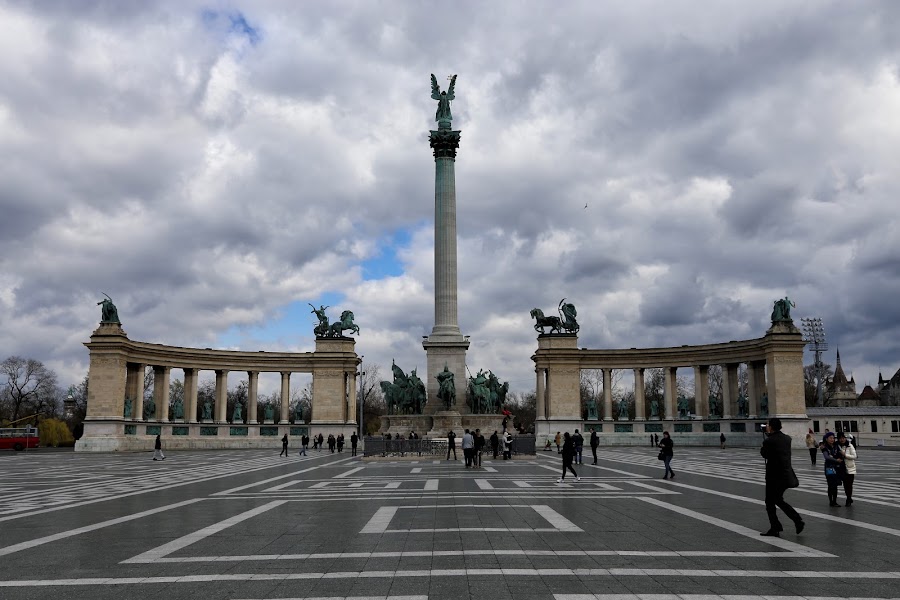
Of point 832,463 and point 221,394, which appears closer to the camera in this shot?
point 832,463

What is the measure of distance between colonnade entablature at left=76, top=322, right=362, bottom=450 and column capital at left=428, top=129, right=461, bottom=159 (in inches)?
895

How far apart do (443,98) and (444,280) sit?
18399mm

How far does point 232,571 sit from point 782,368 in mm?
64590

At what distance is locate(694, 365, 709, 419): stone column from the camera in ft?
238

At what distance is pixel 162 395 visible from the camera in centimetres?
7225

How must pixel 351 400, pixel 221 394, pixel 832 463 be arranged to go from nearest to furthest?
pixel 832 463 < pixel 221 394 < pixel 351 400

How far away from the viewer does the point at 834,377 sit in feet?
586

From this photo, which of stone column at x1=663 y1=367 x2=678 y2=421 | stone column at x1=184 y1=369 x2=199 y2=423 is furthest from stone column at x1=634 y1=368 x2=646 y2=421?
stone column at x1=184 y1=369 x2=199 y2=423

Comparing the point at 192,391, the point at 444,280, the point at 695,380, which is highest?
the point at 444,280

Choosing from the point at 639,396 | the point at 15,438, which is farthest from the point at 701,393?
the point at 15,438

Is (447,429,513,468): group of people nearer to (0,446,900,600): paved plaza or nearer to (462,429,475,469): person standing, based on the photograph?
(462,429,475,469): person standing

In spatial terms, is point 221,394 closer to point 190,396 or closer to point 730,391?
point 190,396

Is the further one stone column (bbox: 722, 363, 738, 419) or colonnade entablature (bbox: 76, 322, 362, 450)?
stone column (bbox: 722, 363, 738, 419)

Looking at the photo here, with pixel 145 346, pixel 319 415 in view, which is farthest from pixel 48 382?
pixel 319 415
